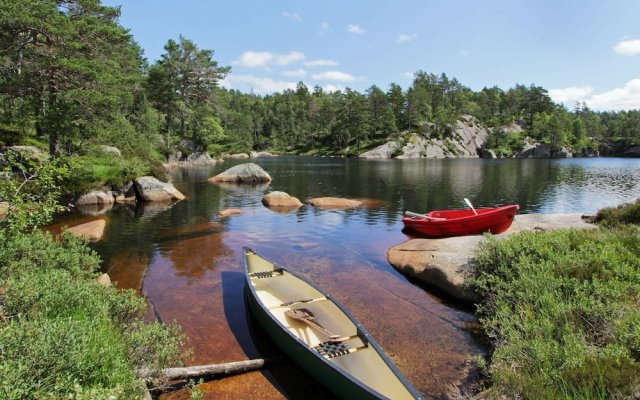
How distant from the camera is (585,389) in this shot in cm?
611

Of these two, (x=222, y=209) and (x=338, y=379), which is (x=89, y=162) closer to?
(x=222, y=209)

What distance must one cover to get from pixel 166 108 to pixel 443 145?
306 ft

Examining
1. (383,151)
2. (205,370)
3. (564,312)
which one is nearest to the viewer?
(564,312)

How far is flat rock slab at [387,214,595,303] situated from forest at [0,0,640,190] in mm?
14981

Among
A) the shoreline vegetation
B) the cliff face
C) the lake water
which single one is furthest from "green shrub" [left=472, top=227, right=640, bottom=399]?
the cliff face

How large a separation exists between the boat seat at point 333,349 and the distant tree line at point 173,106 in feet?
96.8

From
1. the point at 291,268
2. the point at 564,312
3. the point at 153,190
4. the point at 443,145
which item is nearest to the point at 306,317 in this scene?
the point at 564,312

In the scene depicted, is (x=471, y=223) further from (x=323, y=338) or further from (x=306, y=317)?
(x=323, y=338)

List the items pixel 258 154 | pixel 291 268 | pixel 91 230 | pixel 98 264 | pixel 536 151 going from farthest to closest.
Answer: pixel 536 151 → pixel 258 154 → pixel 91 230 → pixel 291 268 → pixel 98 264

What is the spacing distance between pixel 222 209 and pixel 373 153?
93.8 m

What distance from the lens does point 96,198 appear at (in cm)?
3481

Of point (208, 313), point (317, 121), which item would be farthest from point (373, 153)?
point (208, 313)

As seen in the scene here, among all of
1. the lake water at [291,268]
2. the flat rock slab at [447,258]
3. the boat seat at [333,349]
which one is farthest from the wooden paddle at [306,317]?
the flat rock slab at [447,258]

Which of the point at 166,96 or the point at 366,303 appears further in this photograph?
the point at 166,96
